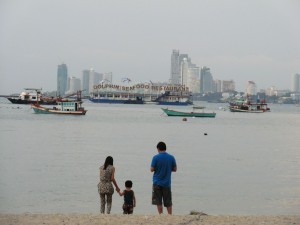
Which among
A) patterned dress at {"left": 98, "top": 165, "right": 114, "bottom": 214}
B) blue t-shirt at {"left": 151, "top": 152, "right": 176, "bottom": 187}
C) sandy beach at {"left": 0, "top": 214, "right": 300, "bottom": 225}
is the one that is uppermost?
blue t-shirt at {"left": 151, "top": 152, "right": 176, "bottom": 187}

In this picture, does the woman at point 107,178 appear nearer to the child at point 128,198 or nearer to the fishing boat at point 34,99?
the child at point 128,198

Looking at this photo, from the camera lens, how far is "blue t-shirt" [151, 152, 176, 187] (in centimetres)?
1129

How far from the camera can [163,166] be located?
1130cm

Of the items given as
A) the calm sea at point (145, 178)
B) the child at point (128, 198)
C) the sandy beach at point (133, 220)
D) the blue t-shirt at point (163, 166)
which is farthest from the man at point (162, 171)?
the calm sea at point (145, 178)

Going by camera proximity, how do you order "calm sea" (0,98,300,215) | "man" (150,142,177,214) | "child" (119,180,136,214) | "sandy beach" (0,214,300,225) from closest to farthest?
"sandy beach" (0,214,300,225), "man" (150,142,177,214), "child" (119,180,136,214), "calm sea" (0,98,300,215)

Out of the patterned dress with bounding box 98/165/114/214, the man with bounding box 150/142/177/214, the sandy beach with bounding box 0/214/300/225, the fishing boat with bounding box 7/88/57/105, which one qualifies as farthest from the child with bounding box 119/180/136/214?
the fishing boat with bounding box 7/88/57/105

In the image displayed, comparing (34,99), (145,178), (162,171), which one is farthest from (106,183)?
(34,99)

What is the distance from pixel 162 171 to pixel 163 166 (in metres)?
0.09

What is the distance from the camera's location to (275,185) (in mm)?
22359

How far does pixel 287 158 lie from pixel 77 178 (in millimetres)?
14666

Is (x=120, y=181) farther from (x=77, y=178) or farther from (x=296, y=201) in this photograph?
(x=296, y=201)

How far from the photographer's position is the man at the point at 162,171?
11.3 meters

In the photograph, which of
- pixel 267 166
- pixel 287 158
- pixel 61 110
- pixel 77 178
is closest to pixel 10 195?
pixel 77 178

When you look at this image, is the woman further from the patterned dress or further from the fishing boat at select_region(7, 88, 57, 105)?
the fishing boat at select_region(7, 88, 57, 105)
